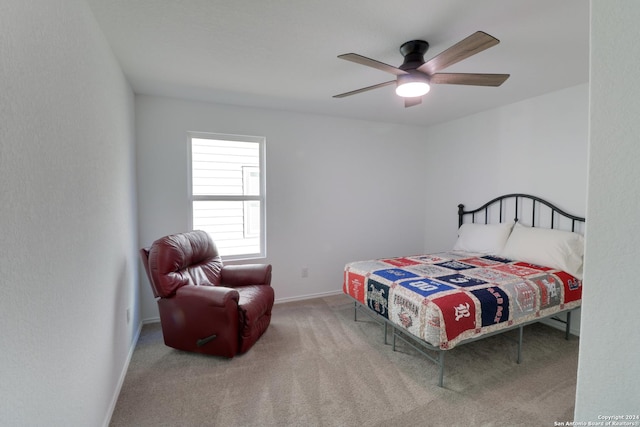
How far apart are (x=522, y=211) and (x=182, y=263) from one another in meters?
3.80

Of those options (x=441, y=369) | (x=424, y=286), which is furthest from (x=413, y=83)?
(x=441, y=369)

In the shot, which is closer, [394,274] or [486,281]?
[486,281]

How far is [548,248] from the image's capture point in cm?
278

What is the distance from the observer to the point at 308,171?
12.4 ft

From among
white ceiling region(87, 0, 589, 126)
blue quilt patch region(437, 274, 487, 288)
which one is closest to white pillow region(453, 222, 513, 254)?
blue quilt patch region(437, 274, 487, 288)

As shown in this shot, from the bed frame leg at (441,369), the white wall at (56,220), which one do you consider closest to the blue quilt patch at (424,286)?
the bed frame leg at (441,369)

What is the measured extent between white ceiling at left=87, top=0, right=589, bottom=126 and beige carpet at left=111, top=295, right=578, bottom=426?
2460 millimetres

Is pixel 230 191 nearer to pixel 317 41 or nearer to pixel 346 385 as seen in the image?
pixel 317 41

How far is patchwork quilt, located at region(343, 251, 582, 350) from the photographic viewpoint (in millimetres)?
1978

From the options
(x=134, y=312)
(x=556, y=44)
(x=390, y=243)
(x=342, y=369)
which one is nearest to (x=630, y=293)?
(x=342, y=369)

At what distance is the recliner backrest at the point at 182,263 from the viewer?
2367 millimetres

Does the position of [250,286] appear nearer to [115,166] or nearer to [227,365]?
[227,365]

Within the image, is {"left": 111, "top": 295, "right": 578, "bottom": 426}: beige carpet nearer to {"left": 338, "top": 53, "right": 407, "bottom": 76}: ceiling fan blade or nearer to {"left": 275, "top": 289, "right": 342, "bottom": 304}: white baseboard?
{"left": 275, "top": 289, "right": 342, "bottom": 304}: white baseboard

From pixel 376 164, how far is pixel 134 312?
346 cm
